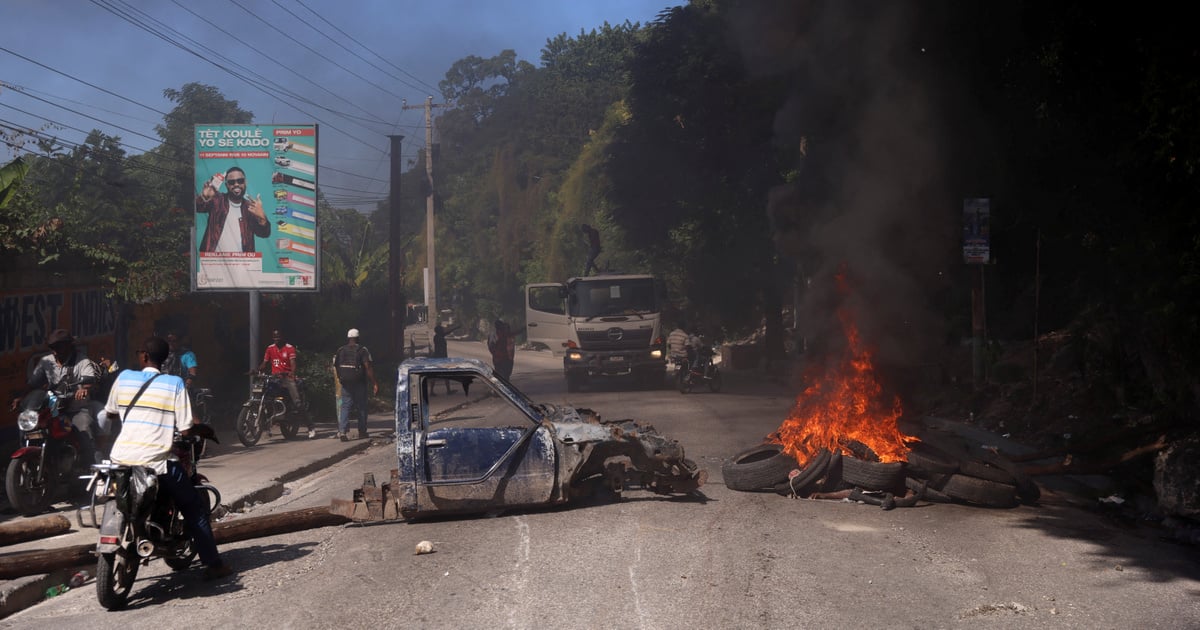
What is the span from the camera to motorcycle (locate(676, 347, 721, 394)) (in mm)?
23297

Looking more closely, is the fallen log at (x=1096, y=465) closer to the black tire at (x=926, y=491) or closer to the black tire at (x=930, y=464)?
the black tire at (x=930, y=464)

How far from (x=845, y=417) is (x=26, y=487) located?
8491 mm

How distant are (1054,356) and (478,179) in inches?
2187

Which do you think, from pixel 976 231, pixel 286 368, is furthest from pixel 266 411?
pixel 976 231

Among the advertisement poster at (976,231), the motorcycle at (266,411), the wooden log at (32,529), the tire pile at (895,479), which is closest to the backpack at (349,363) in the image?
the motorcycle at (266,411)

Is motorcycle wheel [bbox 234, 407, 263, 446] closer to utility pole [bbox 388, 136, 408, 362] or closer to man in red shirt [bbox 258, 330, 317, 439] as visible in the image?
man in red shirt [bbox 258, 330, 317, 439]

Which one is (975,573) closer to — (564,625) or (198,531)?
(564,625)

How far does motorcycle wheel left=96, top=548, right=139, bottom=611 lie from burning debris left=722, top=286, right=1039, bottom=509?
5.76 metres

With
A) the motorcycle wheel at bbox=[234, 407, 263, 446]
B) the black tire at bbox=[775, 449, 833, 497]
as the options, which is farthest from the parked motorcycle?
A: the black tire at bbox=[775, 449, 833, 497]

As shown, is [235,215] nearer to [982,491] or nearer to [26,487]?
[26,487]

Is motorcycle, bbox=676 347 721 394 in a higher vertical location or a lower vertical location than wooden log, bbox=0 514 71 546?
higher

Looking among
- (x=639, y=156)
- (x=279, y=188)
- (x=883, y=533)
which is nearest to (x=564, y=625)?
(x=883, y=533)

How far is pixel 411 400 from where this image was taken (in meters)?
8.66

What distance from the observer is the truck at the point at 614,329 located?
23.8 m
